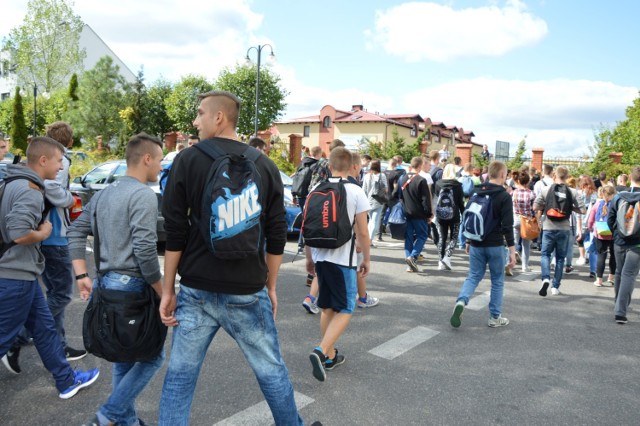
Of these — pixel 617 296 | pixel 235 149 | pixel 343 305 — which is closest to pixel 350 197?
pixel 343 305

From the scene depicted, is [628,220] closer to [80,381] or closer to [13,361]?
[80,381]

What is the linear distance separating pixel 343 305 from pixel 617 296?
3.90 m

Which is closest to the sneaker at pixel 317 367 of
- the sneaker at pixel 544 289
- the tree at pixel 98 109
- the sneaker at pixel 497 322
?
the sneaker at pixel 497 322

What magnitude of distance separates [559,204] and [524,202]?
1.35 m

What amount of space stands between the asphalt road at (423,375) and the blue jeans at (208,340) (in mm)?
935

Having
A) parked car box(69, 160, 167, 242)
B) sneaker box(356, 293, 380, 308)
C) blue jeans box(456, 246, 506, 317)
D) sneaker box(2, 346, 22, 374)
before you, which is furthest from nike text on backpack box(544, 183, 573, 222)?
parked car box(69, 160, 167, 242)

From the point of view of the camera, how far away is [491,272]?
542cm

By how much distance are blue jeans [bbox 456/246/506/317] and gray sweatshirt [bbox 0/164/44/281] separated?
4.05m

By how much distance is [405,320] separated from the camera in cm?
551

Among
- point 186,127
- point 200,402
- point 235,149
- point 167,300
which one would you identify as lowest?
point 200,402

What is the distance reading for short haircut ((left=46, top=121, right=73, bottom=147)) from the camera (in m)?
4.07

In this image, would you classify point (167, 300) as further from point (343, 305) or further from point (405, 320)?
point (405, 320)

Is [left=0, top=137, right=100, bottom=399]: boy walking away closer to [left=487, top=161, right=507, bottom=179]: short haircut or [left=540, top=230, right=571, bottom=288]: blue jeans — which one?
[left=487, top=161, right=507, bottom=179]: short haircut

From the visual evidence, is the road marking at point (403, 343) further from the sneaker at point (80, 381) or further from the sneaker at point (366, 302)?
the sneaker at point (80, 381)
